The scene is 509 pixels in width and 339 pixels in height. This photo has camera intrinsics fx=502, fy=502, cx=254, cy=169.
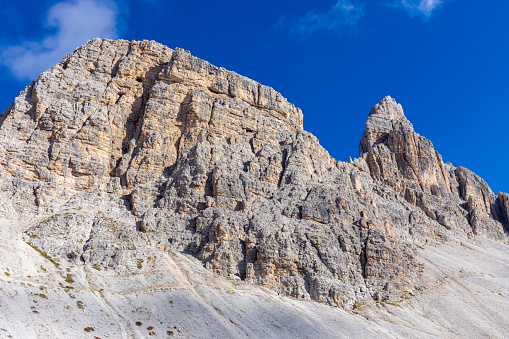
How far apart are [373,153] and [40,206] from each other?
11024 centimetres

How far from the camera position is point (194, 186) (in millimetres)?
112562

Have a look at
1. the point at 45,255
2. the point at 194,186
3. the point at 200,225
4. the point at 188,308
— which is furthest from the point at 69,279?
the point at 194,186

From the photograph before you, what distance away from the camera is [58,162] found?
11050cm

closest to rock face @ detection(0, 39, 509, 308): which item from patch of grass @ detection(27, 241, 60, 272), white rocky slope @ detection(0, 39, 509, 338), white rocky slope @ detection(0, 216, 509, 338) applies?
white rocky slope @ detection(0, 39, 509, 338)

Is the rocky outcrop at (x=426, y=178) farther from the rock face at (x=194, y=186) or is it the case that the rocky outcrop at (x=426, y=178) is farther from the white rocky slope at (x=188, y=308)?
the white rocky slope at (x=188, y=308)

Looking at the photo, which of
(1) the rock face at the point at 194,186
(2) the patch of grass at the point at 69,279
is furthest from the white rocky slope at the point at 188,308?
(1) the rock face at the point at 194,186

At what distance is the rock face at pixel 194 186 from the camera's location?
9738cm

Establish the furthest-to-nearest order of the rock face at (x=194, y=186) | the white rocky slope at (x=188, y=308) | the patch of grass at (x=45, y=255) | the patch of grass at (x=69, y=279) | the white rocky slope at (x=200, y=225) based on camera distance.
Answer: the rock face at (x=194, y=186) → the patch of grass at (x=45, y=255) → the white rocky slope at (x=200, y=225) → the patch of grass at (x=69, y=279) → the white rocky slope at (x=188, y=308)

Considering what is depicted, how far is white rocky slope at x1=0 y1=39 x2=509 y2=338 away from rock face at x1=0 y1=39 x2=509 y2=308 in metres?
0.38

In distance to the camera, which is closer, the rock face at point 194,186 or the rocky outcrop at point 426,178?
the rock face at point 194,186

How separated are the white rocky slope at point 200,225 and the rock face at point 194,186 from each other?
38cm

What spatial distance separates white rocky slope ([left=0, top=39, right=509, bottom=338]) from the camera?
261 ft

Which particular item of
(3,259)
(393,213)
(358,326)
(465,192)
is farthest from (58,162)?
(465,192)

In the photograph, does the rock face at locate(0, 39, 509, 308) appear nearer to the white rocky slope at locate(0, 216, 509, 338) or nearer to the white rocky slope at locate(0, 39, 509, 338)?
the white rocky slope at locate(0, 39, 509, 338)
